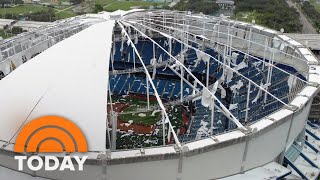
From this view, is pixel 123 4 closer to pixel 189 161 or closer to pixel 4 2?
pixel 4 2

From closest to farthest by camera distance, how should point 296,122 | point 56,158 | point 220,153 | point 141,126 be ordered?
point 56,158, point 220,153, point 296,122, point 141,126

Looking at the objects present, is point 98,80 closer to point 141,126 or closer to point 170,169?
point 170,169

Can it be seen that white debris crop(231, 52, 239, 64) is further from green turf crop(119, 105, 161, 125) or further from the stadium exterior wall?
the stadium exterior wall

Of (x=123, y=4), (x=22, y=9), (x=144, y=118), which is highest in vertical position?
(x=123, y=4)

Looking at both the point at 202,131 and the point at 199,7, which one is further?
the point at 199,7

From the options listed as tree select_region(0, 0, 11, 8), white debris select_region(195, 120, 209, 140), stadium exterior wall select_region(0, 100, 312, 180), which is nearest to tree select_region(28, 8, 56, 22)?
tree select_region(0, 0, 11, 8)

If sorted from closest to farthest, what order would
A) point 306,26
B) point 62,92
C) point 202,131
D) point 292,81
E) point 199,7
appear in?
point 62,92, point 292,81, point 202,131, point 306,26, point 199,7

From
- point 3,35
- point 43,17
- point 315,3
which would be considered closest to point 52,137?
→ point 3,35

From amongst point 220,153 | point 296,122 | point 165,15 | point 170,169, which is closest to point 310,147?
point 296,122
